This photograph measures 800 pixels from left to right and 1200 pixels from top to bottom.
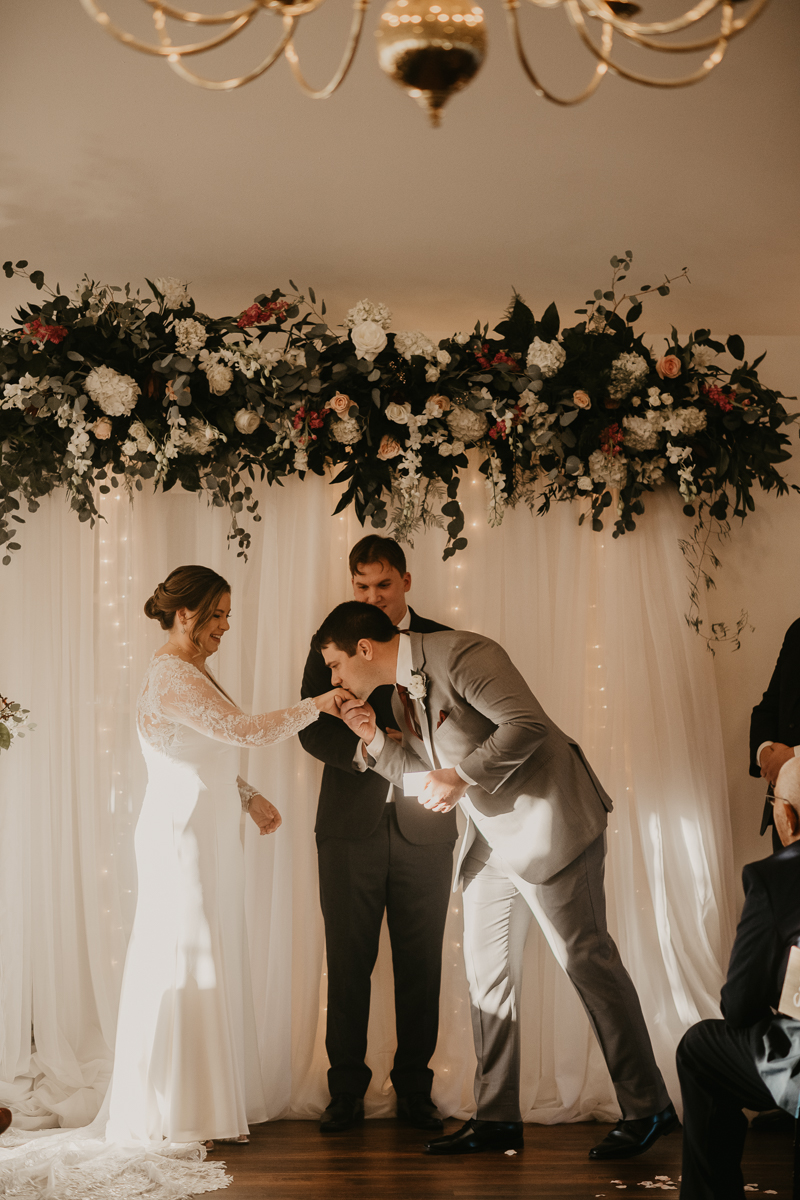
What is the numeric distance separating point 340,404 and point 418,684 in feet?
3.47

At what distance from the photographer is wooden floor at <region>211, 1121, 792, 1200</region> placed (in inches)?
112

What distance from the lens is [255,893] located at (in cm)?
362

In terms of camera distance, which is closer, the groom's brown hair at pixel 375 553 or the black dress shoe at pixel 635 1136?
the black dress shoe at pixel 635 1136

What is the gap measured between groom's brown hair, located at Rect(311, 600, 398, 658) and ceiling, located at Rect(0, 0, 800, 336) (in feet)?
4.67

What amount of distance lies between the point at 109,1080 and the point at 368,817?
136 centimetres

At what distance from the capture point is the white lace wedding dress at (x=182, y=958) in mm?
3074

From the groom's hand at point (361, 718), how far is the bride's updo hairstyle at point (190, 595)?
1.96 ft

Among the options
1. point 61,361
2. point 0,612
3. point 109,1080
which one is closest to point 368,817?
point 109,1080

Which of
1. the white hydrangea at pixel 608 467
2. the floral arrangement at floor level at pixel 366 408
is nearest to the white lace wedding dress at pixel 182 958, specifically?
the floral arrangement at floor level at pixel 366 408

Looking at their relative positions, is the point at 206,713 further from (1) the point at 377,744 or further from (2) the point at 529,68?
(2) the point at 529,68

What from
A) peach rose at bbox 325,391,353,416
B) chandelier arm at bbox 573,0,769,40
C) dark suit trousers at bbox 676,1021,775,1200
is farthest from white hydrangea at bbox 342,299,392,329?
dark suit trousers at bbox 676,1021,775,1200

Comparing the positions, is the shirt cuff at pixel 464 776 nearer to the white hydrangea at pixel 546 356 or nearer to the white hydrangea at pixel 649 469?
the white hydrangea at pixel 649 469

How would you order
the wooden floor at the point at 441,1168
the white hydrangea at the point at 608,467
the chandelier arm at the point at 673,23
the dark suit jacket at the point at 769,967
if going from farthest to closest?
the white hydrangea at the point at 608,467, the wooden floor at the point at 441,1168, the dark suit jacket at the point at 769,967, the chandelier arm at the point at 673,23

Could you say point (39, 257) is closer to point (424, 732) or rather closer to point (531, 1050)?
point (424, 732)
